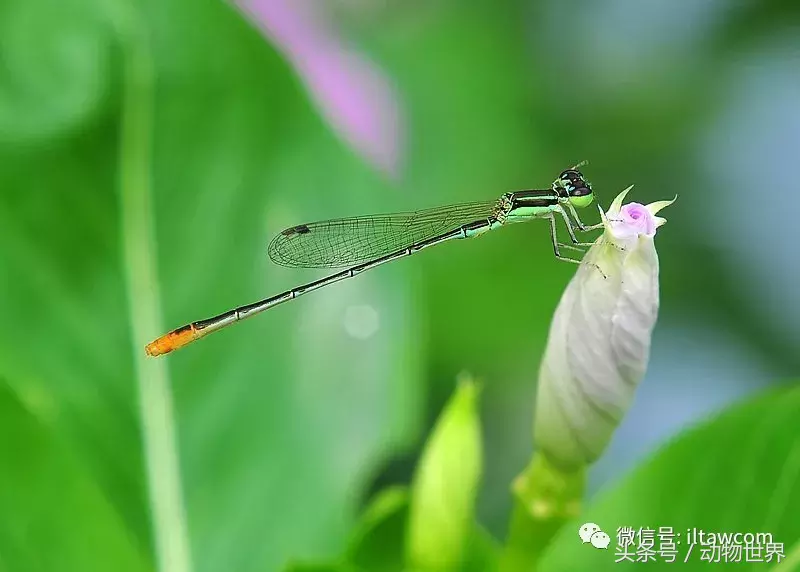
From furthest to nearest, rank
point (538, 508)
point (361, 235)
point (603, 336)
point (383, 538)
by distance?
1. point (361, 235)
2. point (383, 538)
3. point (538, 508)
4. point (603, 336)

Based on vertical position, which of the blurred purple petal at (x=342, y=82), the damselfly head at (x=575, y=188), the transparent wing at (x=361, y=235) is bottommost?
the damselfly head at (x=575, y=188)

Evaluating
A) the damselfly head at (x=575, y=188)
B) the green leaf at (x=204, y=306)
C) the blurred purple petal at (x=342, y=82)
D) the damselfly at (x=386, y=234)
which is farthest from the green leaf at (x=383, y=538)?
the blurred purple petal at (x=342, y=82)

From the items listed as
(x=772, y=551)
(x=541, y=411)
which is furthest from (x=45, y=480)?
(x=772, y=551)

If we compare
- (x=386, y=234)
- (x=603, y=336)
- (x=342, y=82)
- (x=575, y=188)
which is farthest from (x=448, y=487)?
(x=342, y=82)

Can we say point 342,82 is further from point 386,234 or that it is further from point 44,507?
point 44,507

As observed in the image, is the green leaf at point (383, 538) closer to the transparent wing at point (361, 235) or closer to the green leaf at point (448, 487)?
the green leaf at point (448, 487)

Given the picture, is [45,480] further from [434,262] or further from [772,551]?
[434,262]
